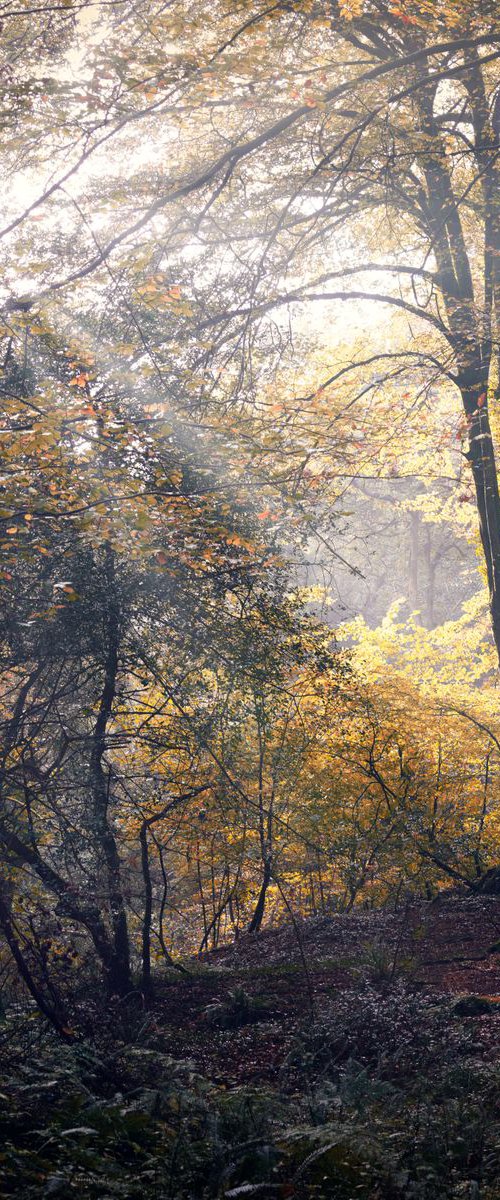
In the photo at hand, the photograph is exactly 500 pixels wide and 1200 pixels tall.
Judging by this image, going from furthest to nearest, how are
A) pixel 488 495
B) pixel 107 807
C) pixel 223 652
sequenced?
1. pixel 488 495
2. pixel 223 652
3. pixel 107 807

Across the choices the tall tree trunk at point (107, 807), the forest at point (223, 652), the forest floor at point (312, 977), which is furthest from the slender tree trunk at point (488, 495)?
the tall tree trunk at point (107, 807)

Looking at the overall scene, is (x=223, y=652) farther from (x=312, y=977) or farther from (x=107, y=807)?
(x=312, y=977)

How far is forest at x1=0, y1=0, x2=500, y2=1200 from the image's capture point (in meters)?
4.14

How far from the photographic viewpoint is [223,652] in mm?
7512

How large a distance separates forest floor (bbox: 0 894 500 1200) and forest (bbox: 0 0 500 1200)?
24 millimetres

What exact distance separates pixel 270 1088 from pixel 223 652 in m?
→ 3.64

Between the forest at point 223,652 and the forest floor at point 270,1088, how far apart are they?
24 mm

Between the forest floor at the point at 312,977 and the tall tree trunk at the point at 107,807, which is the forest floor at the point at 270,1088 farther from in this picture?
the tall tree trunk at the point at 107,807

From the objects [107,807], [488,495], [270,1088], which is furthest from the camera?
[488,495]

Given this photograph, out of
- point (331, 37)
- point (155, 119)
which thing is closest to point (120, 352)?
point (155, 119)

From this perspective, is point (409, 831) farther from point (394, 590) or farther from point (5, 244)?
point (394, 590)

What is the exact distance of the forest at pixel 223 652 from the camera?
414 cm

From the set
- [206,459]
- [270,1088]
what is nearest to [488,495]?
[206,459]

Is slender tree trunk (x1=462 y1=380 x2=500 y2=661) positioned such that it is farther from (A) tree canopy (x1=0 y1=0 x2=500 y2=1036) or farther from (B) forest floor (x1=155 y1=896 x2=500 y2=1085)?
(B) forest floor (x1=155 y1=896 x2=500 y2=1085)
